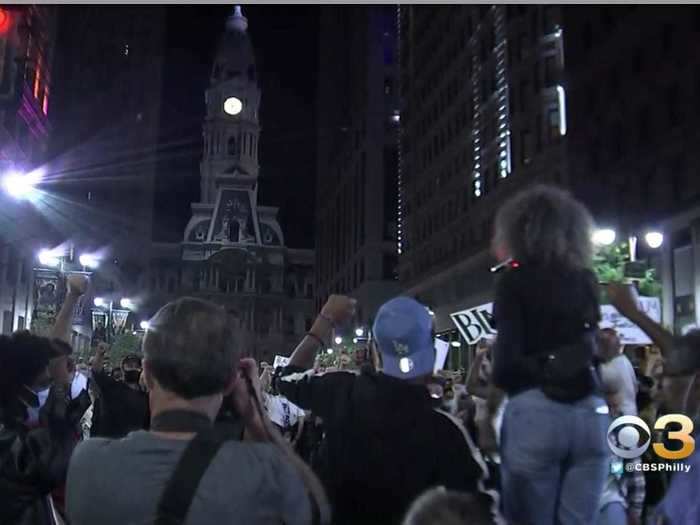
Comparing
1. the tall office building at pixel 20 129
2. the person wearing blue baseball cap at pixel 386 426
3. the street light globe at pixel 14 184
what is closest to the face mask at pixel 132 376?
the tall office building at pixel 20 129

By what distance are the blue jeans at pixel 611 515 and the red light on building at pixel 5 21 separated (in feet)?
16.3

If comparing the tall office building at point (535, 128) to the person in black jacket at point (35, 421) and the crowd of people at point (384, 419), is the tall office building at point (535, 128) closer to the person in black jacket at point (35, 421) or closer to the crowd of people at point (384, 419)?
the crowd of people at point (384, 419)

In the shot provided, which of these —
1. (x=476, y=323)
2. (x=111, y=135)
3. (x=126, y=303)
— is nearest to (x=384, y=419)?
(x=476, y=323)

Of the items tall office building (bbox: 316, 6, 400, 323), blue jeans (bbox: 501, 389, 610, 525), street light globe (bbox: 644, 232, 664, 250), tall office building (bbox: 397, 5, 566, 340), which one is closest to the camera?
blue jeans (bbox: 501, 389, 610, 525)

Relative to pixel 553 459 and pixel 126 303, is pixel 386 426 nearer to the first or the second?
pixel 553 459

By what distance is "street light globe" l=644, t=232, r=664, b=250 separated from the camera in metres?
15.8

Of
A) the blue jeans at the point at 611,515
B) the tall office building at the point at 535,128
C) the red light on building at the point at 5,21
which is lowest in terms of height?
the blue jeans at the point at 611,515

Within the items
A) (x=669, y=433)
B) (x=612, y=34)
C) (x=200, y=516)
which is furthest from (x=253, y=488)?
(x=612, y=34)

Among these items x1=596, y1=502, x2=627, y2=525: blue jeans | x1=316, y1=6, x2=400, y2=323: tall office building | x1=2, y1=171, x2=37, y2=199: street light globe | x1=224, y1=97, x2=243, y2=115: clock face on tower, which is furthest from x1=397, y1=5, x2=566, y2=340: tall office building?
x1=596, y1=502, x2=627, y2=525: blue jeans

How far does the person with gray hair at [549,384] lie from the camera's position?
8.76ft

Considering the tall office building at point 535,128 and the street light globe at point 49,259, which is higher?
the tall office building at point 535,128

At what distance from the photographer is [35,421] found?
10.8ft

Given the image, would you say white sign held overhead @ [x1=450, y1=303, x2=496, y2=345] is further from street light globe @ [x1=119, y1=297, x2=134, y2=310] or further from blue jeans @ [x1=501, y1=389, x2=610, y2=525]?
street light globe @ [x1=119, y1=297, x2=134, y2=310]

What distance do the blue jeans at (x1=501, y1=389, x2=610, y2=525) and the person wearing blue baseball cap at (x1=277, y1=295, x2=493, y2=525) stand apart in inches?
5.7
